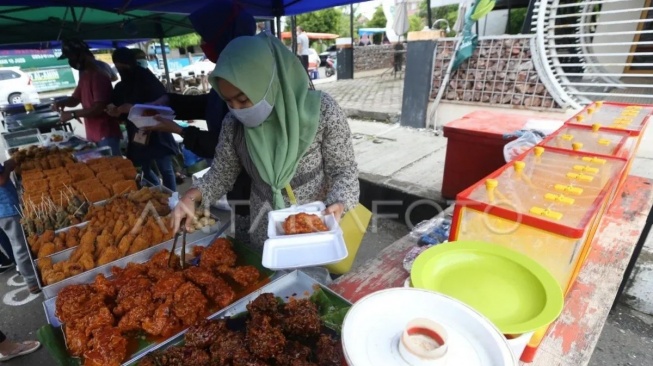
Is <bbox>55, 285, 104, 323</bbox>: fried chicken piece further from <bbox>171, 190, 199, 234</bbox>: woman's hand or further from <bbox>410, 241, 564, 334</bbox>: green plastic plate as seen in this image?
<bbox>410, 241, 564, 334</bbox>: green plastic plate

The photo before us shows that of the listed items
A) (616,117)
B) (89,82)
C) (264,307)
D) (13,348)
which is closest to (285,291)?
(264,307)

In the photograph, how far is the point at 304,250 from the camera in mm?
1433

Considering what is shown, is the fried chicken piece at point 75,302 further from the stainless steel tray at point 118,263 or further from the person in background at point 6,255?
the person in background at point 6,255

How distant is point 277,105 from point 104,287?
4.00 feet

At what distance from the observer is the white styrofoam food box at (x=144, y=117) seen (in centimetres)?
303

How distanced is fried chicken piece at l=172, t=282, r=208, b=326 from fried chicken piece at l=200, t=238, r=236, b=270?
0.19 metres

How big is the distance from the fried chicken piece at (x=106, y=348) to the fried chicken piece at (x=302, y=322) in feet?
2.02

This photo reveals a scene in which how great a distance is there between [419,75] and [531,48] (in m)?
1.96

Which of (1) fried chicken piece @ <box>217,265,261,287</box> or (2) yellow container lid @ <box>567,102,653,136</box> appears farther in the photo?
(2) yellow container lid @ <box>567,102,653,136</box>

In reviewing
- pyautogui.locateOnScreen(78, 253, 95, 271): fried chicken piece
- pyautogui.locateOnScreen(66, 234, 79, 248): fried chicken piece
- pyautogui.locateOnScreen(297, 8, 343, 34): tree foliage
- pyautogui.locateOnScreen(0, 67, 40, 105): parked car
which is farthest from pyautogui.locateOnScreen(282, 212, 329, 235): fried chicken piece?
pyautogui.locateOnScreen(297, 8, 343, 34): tree foliage

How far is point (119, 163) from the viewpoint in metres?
3.43

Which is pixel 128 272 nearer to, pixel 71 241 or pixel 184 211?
pixel 184 211

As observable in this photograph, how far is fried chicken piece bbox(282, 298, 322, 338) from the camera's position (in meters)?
1.22

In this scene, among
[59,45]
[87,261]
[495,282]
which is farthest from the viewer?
[59,45]
